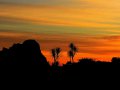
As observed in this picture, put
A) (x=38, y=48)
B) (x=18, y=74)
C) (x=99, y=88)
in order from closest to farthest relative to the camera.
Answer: (x=99, y=88), (x=18, y=74), (x=38, y=48)

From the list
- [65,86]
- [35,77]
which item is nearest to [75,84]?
[65,86]

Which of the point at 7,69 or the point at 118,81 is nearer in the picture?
the point at 118,81

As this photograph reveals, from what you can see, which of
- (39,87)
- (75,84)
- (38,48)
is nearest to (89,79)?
(75,84)

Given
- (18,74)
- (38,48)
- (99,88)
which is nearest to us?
(99,88)

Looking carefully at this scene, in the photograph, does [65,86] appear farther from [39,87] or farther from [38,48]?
[38,48]

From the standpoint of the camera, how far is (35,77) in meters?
122

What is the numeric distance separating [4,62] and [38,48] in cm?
952

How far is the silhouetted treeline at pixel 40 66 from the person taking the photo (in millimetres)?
117188

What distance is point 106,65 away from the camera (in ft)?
390

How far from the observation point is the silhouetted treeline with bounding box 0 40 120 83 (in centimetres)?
11719

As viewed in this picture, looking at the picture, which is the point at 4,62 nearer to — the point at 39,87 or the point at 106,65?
the point at 39,87

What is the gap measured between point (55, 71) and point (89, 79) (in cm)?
1360

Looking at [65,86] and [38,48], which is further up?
[38,48]

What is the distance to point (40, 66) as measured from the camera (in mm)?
125125
